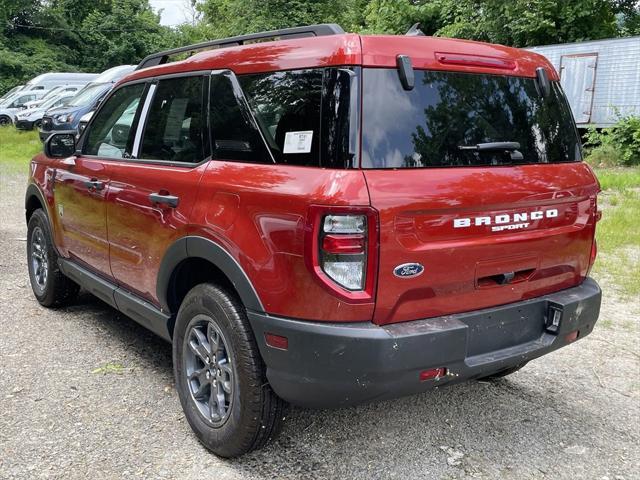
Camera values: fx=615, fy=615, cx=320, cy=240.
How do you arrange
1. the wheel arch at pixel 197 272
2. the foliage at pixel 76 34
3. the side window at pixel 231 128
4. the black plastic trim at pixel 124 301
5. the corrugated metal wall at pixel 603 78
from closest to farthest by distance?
the wheel arch at pixel 197 272 < the side window at pixel 231 128 < the black plastic trim at pixel 124 301 < the corrugated metal wall at pixel 603 78 < the foliage at pixel 76 34

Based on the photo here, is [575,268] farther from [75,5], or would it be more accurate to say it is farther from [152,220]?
[75,5]

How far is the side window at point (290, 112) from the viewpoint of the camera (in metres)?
2.56

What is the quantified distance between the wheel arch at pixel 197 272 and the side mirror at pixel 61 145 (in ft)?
5.65

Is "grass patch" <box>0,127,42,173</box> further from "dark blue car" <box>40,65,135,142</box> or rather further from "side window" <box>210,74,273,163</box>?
"side window" <box>210,74,273,163</box>

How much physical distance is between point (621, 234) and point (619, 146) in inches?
306

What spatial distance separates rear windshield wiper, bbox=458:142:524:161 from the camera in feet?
9.08

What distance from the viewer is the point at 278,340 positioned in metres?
2.56

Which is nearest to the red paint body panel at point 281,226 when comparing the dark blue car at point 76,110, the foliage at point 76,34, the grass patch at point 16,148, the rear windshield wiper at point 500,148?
the rear windshield wiper at point 500,148

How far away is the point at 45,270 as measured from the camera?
5.05 meters

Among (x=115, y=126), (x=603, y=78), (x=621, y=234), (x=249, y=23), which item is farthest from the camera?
A: (x=249, y=23)

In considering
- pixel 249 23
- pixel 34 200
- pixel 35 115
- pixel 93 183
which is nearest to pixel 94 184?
pixel 93 183

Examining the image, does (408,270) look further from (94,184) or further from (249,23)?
(249,23)

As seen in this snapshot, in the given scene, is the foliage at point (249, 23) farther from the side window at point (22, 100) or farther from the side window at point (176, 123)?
the side window at point (176, 123)

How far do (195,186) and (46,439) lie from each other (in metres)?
1.50
